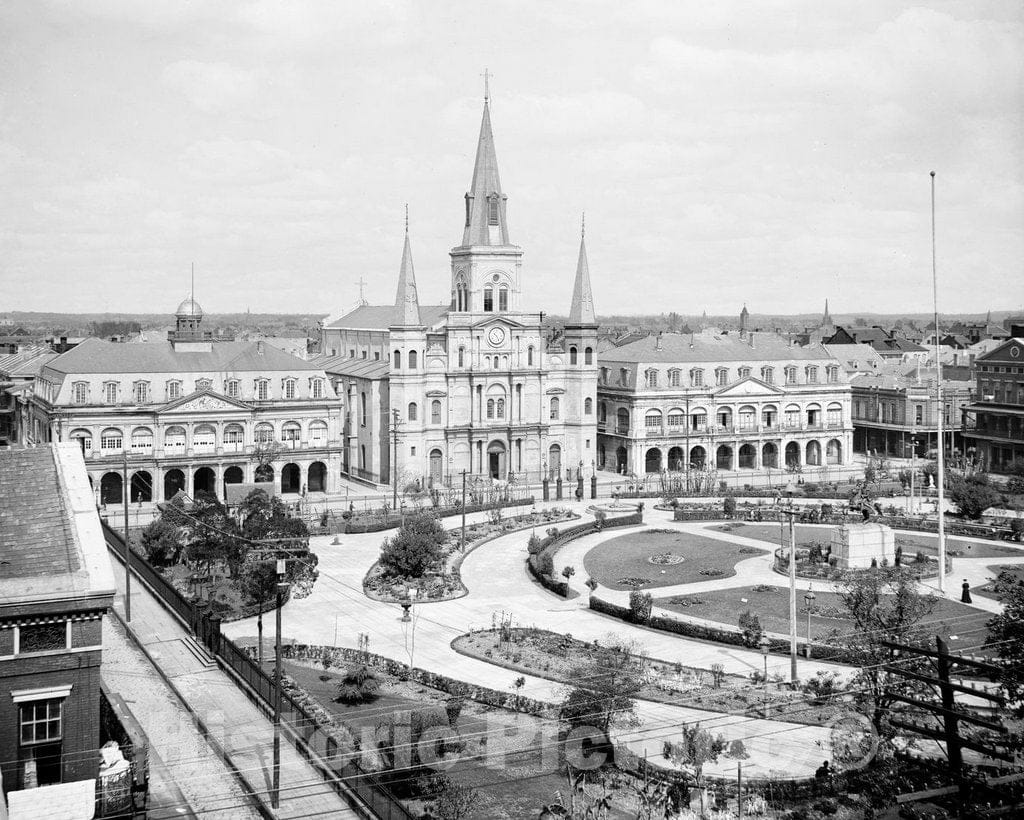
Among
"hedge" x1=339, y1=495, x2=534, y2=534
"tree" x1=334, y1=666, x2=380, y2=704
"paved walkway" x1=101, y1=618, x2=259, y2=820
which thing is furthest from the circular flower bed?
"paved walkway" x1=101, y1=618, x2=259, y2=820

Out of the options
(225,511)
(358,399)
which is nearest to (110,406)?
(358,399)

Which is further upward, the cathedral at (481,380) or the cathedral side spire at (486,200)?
the cathedral side spire at (486,200)

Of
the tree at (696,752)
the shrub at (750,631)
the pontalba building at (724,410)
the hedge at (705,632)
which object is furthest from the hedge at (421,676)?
the pontalba building at (724,410)

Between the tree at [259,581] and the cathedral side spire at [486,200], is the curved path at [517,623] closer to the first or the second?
the tree at [259,581]

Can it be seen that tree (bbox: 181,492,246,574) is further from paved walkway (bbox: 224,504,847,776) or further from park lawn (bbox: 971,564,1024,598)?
park lawn (bbox: 971,564,1024,598)

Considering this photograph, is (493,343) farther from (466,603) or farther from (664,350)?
(466,603)
